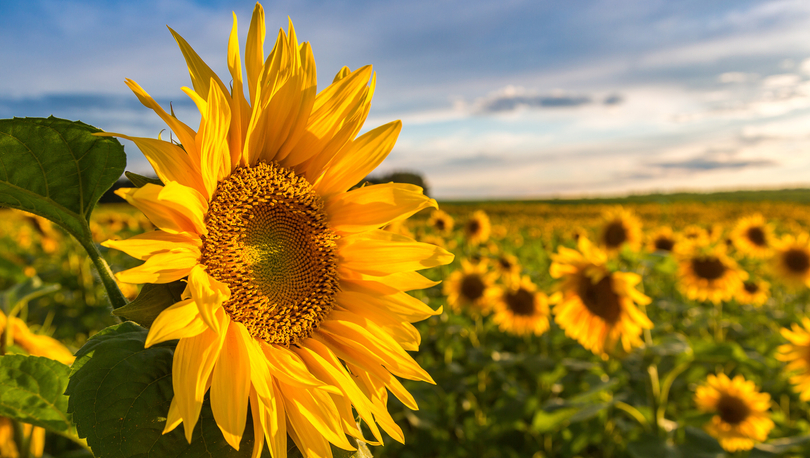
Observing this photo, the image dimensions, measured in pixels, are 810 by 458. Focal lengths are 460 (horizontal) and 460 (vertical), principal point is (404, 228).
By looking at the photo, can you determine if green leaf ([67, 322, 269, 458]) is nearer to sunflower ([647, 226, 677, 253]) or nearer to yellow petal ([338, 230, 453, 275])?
yellow petal ([338, 230, 453, 275])

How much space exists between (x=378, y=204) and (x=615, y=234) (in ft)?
20.2

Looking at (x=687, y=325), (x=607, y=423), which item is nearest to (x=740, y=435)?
(x=607, y=423)

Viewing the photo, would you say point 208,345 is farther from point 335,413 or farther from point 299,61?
point 299,61

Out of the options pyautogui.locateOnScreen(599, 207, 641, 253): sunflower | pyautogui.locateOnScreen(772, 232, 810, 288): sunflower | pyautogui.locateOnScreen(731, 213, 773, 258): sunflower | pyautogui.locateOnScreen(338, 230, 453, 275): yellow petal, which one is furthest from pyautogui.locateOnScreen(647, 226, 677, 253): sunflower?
pyautogui.locateOnScreen(338, 230, 453, 275): yellow petal

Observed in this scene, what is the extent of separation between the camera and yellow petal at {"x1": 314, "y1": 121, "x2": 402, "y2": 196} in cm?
106

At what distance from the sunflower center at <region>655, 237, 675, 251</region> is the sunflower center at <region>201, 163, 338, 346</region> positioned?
23.1ft

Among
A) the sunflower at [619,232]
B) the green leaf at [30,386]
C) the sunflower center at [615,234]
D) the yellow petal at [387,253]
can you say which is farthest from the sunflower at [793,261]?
the green leaf at [30,386]

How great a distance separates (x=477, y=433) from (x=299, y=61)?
4.06 metres

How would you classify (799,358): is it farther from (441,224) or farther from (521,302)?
(441,224)

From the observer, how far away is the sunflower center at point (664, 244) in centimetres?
692

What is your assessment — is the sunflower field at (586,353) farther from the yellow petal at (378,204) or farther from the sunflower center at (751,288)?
the yellow petal at (378,204)

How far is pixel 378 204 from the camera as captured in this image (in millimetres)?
1079

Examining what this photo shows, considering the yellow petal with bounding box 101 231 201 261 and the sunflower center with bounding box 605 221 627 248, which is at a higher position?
the yellow petal with bounding box 101 231 201 261

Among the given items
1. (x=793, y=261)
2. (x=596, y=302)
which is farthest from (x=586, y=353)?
(x=793, y=261)
